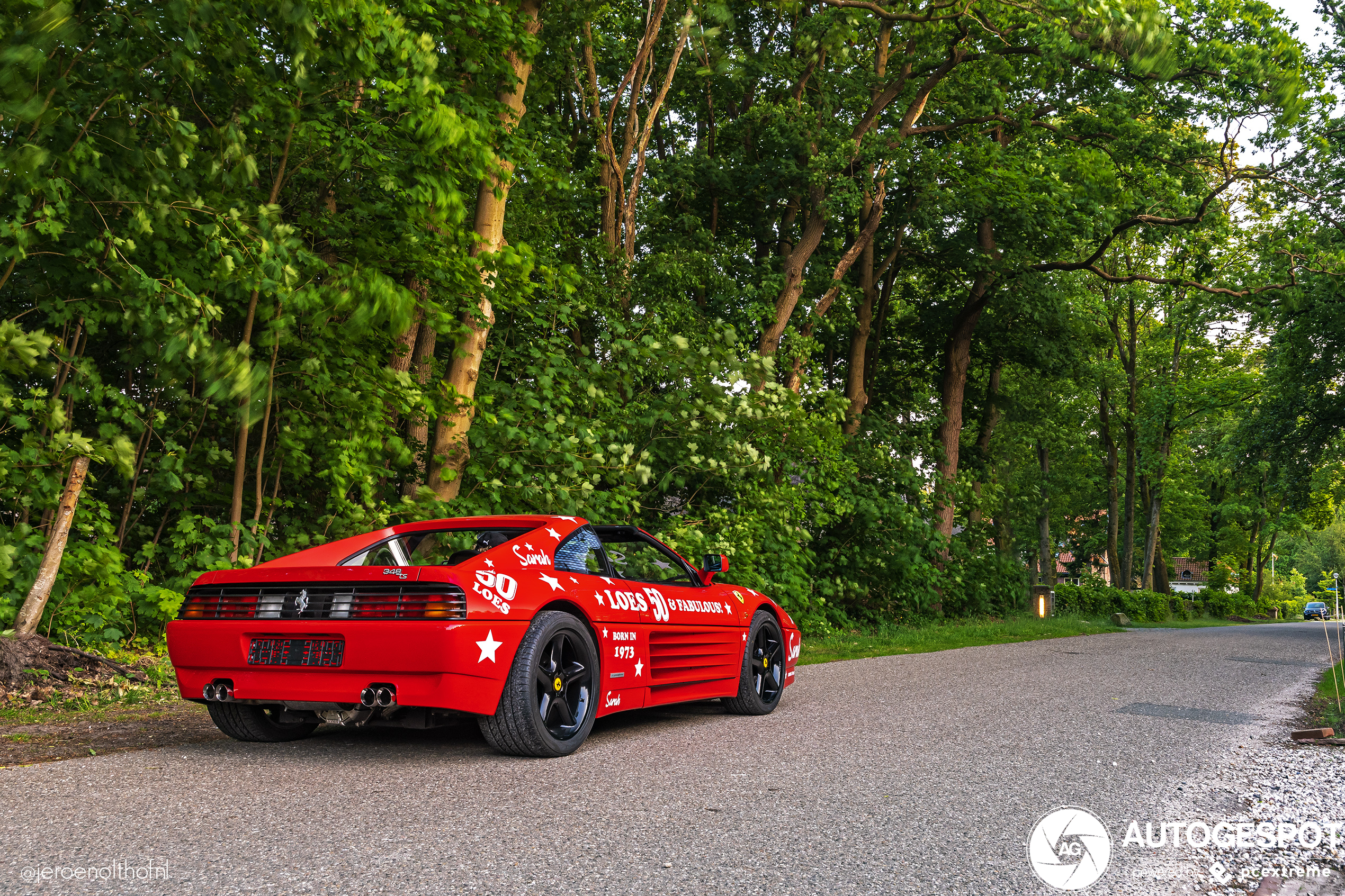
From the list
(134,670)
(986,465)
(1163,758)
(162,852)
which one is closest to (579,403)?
(134,670)

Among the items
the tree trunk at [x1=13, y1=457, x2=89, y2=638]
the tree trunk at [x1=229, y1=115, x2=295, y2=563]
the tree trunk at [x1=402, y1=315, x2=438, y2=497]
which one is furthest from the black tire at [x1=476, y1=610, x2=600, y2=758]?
the tree trunk at [x1=402, y1=315, x2=438, y2=497]

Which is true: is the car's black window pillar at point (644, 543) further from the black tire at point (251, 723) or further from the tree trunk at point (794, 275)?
the tree trunk at point (794, 275)

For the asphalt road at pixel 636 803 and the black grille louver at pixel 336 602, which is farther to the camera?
the black grille louver at pixel 336 602

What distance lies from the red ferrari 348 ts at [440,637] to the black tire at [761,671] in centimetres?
89

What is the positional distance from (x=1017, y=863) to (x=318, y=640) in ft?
10.5

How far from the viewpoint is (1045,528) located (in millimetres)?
46312

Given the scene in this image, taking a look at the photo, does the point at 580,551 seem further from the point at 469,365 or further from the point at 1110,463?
the point at 1110,463

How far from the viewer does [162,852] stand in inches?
126

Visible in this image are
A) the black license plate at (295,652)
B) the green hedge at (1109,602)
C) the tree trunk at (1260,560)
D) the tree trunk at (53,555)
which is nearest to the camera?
the black license plate at (295,652)

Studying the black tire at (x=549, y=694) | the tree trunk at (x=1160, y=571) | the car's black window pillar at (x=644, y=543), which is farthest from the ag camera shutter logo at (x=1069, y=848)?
the tree trunk at (x=1160, y=571)

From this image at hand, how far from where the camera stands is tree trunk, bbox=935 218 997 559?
22.5 metres

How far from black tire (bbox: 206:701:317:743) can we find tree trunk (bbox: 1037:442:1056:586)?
1488 inches

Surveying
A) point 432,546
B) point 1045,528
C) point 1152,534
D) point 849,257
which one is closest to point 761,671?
point 432,546

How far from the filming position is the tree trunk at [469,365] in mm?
9961
